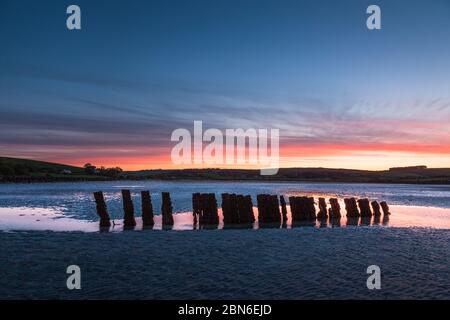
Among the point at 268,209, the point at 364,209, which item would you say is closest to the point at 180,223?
the point at 268,209

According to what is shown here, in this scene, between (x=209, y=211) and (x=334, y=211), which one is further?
(x=334, y=211)

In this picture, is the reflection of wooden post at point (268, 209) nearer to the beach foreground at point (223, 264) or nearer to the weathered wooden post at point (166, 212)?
the beach foreground at point (223, 264)

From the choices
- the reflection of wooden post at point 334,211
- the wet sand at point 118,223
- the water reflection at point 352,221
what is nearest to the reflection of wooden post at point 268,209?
the wet sand at point 118,223

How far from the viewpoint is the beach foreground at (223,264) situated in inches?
380

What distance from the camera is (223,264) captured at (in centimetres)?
1229

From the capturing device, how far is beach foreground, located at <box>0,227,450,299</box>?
9664mm

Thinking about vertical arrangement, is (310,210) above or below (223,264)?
above

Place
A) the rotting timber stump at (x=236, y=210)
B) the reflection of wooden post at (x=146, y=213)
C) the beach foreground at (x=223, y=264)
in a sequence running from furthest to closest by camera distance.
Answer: the rotting timber stump at (x=236, y=210) < the reflection of wooden post at (x=146, y=213) < the beach foreground at (x=223, y=264)

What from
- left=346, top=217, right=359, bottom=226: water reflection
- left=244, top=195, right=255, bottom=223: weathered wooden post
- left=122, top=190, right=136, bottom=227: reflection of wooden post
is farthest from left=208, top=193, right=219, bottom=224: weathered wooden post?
left=346, top=217, right=359, bottom=226: water reflection

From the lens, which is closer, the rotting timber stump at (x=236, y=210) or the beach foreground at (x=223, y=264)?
the beach foreground at (x=223, y=264)

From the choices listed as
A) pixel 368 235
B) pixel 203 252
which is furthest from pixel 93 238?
pixel 368 235

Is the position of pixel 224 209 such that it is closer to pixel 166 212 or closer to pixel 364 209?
pixel 166 212

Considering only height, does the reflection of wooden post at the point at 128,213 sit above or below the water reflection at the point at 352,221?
above
